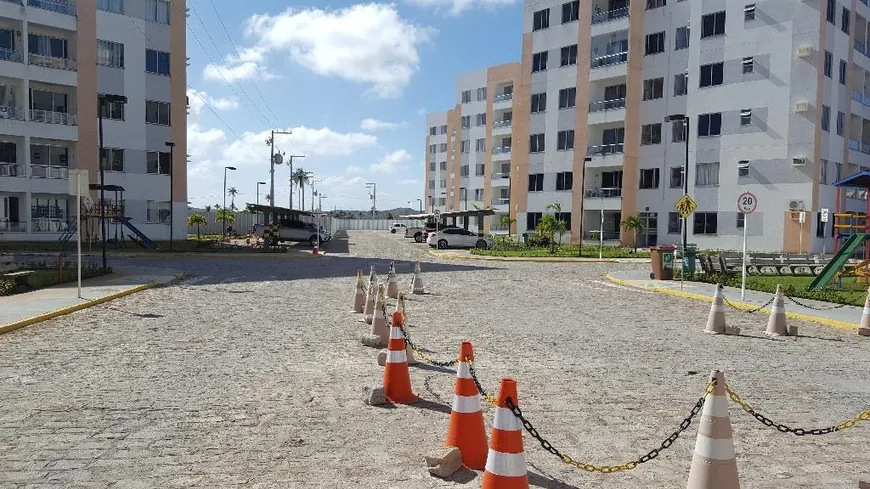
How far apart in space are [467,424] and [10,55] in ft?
154

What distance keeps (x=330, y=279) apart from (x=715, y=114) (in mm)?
33587

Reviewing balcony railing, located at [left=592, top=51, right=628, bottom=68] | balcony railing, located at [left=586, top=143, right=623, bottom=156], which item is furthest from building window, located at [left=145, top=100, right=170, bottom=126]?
balcony railing, located at [left=592, top=51, right=628, bottom=68]

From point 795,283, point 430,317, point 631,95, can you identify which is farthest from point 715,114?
point 430,317

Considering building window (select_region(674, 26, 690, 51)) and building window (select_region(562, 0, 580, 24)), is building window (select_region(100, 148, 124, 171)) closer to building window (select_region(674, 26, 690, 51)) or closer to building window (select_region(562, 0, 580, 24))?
building window (select_region(562, 0, 580, 24))

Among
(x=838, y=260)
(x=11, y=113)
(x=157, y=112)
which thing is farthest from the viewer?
(x=157, y=112)

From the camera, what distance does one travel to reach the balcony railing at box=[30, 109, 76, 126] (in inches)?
1617

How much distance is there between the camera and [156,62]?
146 ft

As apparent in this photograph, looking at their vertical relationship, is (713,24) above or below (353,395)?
above

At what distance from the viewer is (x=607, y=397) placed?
6980mm


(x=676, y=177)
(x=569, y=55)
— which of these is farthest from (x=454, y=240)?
(x=569, y=55)

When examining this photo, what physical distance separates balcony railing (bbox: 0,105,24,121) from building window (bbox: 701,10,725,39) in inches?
1821

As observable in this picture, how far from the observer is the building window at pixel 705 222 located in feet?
143

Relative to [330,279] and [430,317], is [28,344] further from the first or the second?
[330,279]

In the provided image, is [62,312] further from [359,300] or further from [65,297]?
[359,300]
